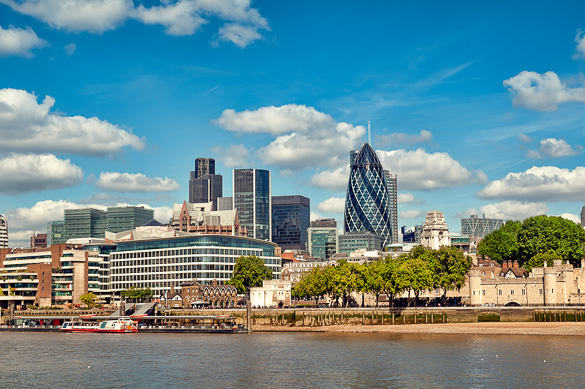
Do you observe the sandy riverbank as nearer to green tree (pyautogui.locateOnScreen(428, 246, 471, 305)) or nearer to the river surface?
the river surface

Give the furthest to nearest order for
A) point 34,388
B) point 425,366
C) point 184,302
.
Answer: point 184,302, point 425,366, point 34,388

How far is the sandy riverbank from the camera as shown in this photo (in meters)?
118

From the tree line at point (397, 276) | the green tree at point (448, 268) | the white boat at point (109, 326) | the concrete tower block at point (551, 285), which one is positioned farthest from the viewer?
the white boat at point (109, 326)

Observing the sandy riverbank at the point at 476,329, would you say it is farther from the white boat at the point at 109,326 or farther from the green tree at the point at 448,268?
the white boat at the point at 109,326

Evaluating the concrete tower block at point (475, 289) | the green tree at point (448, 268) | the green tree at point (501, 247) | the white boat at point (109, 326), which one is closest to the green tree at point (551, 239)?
the green tree at point (501, 247)

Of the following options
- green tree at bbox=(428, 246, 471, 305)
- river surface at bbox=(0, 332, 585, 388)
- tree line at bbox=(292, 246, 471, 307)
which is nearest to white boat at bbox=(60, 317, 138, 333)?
river surface at bbox=(0, 332, 585, 388)

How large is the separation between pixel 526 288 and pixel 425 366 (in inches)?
2676

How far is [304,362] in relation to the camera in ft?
286

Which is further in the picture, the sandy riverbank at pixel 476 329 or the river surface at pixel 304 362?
the sandy riverbank at pixel 476 329

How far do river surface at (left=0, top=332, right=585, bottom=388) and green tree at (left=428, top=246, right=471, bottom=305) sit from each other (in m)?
29.0

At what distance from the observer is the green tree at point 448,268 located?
148 m

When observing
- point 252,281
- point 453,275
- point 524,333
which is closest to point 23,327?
point 252,281

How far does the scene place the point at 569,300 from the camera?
13950 centimetres

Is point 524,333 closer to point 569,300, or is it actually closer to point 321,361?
point 569,300
